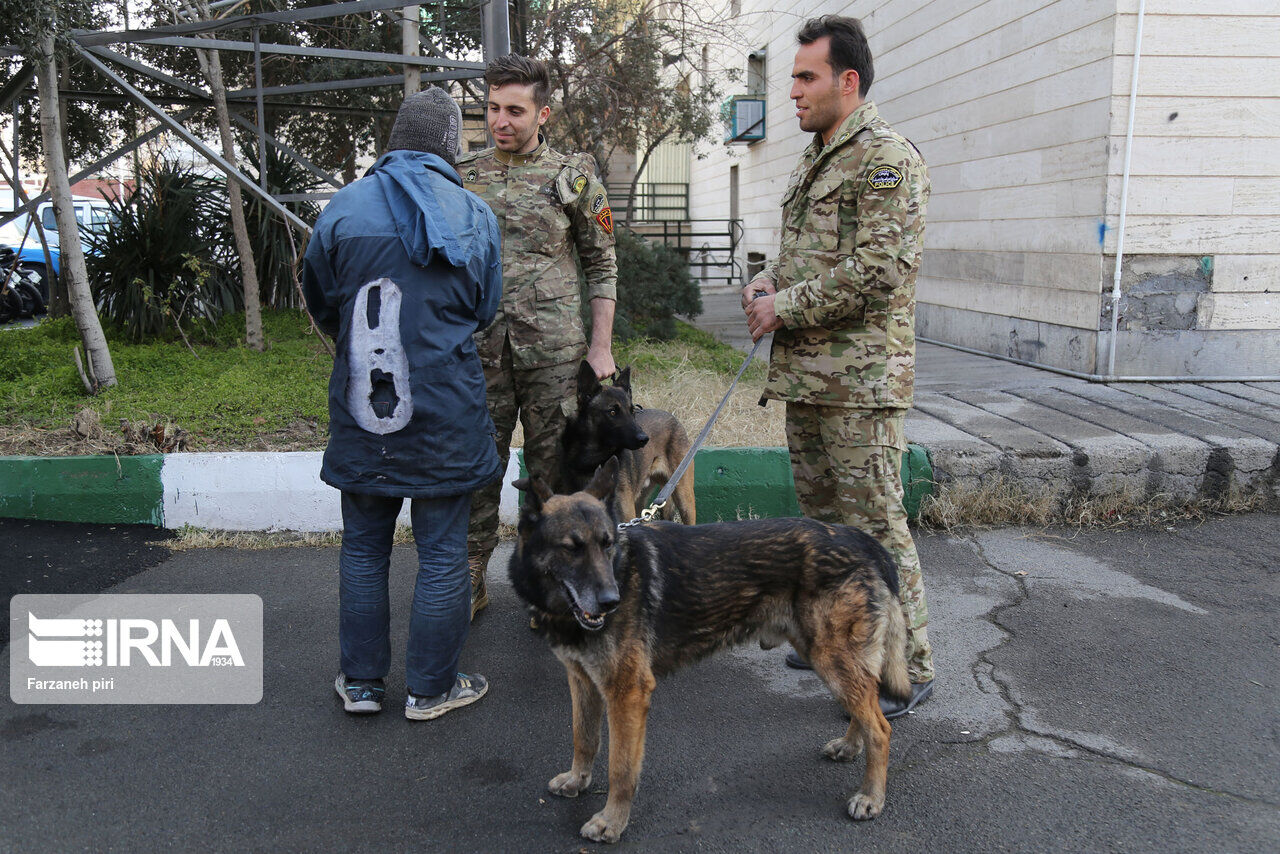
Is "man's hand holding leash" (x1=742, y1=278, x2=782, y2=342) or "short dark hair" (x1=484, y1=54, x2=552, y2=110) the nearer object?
"man's hand holding leash" (x1=742, y1=278, x2=782, y2=342)

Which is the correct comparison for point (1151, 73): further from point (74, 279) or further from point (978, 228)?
point (74, 279)

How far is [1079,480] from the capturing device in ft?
17.6

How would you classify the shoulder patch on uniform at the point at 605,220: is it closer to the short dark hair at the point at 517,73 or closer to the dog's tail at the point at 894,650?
the short dark hair at the point at 517,73

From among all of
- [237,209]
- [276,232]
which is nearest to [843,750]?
[237,209]

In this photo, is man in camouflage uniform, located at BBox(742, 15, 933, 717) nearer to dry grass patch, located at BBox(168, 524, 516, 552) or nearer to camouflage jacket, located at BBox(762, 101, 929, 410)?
camouflage jacket, located at BBox(762, 101, 929, 410)

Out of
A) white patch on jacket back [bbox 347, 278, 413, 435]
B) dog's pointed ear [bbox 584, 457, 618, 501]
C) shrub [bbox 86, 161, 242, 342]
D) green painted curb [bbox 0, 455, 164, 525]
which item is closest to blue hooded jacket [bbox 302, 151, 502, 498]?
white patch on jacket back [bbox 347, 278, 413, 435]

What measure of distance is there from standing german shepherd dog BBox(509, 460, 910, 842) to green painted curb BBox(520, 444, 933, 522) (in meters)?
2.28

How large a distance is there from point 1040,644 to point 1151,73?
222 inches

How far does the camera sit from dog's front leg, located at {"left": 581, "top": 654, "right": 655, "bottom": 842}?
258 centimetres

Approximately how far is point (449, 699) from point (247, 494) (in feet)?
7.99

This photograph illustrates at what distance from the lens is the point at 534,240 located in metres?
3.77

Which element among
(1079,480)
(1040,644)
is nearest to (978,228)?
(1079,480)

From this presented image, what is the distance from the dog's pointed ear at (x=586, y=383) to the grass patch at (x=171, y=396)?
7.82 feet
